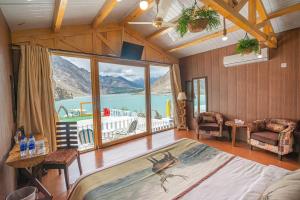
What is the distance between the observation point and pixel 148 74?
16.8 feet

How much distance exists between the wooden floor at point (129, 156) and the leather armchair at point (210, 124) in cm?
25

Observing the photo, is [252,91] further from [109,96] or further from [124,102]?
[109,96]

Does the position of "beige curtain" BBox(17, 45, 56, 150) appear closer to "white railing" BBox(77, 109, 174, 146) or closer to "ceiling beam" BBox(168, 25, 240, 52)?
"white railing" BBox(77, 109, 174, 146)

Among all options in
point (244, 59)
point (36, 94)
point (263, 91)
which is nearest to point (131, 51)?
point (36, 94)

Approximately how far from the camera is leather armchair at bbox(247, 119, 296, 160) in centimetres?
307

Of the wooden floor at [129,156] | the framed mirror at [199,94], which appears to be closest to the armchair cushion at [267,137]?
the wooden floor at [129,156]

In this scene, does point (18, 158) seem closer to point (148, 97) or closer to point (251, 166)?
point (251, 166)

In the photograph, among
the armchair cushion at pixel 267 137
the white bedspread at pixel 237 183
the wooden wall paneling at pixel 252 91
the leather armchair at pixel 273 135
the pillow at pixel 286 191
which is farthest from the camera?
the wooden wall paneling at pixel 252 91

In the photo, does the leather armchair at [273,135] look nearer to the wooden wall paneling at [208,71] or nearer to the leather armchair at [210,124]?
the leather armchair at [210,124]

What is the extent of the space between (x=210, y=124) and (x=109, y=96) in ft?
9.73

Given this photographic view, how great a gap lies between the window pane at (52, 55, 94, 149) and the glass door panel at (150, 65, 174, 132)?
206cm

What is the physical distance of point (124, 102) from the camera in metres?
4.96

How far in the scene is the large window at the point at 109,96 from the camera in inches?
156

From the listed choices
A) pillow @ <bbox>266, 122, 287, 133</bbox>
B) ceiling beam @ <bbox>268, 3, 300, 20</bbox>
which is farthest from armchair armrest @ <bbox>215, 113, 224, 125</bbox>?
ceiling beam @ <bbox>268, 3, 300, 20</bbox>
